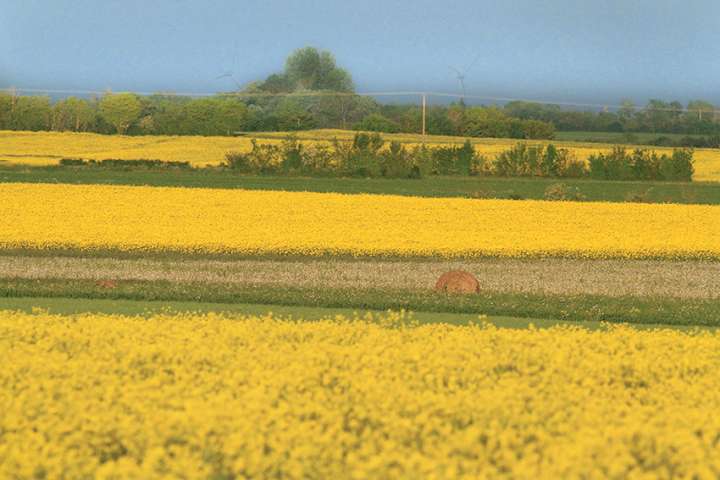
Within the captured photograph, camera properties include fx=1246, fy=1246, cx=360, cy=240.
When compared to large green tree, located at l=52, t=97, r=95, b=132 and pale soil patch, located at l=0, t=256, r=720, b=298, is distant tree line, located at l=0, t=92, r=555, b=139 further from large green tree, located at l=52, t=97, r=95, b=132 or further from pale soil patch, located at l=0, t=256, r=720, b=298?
pale soil patch, located at l=0, t=256, r=720, b=298

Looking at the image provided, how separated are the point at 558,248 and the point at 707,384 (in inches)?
578

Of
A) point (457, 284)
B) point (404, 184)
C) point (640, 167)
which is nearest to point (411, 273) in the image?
point (457, 284)

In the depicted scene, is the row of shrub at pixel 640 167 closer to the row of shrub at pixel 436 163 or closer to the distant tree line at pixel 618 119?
the row of shrub at pixel 436 163

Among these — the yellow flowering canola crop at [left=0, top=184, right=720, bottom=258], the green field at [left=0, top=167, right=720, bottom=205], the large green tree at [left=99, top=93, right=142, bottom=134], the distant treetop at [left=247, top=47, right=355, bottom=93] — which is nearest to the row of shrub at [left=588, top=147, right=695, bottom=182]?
the green field at [left=0, top=167, right=720, bottom=205]

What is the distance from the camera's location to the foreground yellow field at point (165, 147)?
49.2 meters

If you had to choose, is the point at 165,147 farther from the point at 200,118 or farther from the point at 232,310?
the point at 232,310

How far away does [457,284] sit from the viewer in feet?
55.5

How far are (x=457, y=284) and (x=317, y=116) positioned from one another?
51.5 m

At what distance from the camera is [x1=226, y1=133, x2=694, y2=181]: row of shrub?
40844 mm

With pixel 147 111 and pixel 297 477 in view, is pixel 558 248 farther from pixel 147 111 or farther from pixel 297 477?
pixel 147 111

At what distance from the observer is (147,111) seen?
63969 mm

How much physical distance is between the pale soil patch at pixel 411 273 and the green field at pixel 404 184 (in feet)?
39.2

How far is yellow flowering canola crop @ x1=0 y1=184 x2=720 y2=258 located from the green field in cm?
375

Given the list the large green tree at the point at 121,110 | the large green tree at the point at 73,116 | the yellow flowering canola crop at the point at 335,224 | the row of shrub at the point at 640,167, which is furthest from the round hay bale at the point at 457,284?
the large green tree at the point at 73,116
